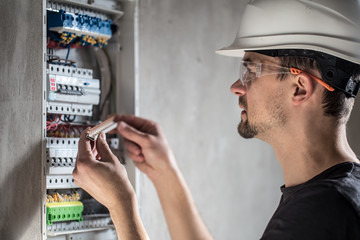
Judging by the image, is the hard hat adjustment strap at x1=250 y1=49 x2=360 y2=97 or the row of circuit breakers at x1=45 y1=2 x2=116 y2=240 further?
the row of circuit breakers at x1=45 y1=2 x2=116 y2=240

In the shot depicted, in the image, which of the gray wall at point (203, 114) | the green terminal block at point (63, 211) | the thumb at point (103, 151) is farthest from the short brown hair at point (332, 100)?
the gray wall at point (203, 114)

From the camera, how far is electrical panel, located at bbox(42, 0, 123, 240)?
155 cm

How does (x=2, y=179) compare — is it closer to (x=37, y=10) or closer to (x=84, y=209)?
(x=84, y=209)

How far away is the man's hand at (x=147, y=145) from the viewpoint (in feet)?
4.84

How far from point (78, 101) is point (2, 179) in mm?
391

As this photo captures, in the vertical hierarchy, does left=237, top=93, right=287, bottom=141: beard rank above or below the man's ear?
below

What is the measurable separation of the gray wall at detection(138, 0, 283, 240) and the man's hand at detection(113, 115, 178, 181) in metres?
0.92

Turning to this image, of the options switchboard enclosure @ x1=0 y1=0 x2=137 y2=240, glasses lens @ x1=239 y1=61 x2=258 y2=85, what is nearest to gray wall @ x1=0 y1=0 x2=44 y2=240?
switchboard enclosure @ x1=0 y1=0 x2=137 y2=240

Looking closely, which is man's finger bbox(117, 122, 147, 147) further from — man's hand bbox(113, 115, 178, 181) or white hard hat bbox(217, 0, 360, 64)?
white hard hat bbox(217, 0, 360, 64)

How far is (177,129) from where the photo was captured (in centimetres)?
271

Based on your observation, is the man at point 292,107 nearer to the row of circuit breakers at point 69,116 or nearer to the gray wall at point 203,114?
the row of circuit breakers at point 69,116

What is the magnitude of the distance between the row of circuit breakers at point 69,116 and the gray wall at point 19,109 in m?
0.06

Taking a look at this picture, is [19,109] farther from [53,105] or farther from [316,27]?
[316,27]

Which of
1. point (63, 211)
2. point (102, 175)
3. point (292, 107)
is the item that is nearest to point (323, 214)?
point (292, 107)
